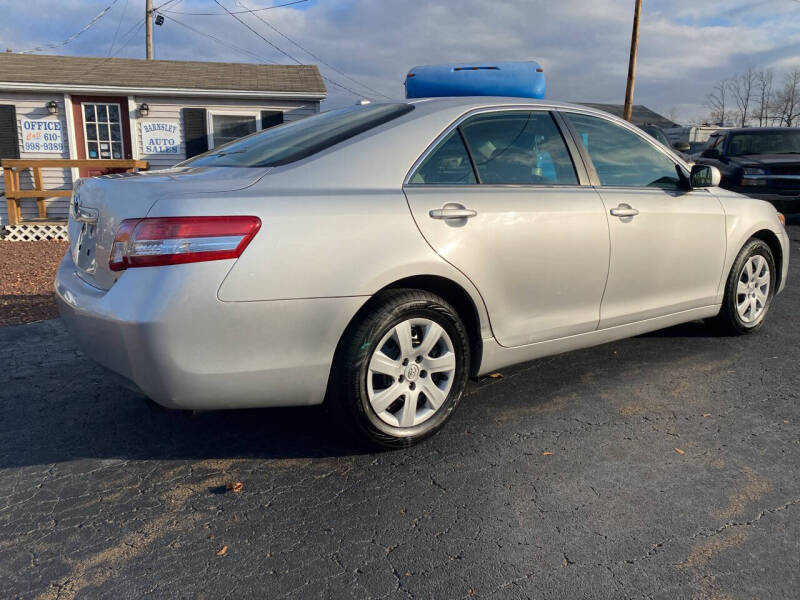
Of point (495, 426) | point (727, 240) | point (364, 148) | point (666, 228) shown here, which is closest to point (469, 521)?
point (495, 426)

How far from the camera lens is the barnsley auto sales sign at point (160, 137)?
14.6 m

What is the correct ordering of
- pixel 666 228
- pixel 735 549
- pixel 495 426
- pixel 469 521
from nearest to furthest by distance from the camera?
pixel 735 549, pixel 469 521, pixel 495 426, pixel 666 228

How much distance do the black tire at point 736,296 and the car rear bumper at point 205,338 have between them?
9.99 feet

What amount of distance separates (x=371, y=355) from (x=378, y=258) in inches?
16.4

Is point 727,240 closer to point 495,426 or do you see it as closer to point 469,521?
point 495,426

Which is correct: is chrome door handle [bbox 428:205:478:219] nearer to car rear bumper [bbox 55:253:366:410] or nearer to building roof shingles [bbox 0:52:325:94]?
car rear bumper [bbox 55:253:366:410]

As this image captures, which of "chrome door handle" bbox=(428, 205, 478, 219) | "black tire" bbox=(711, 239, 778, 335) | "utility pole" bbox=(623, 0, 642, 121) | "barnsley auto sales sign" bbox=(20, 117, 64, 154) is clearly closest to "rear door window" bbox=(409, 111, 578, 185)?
"chrome door handle" bbox=(428, 205, 478, 219)

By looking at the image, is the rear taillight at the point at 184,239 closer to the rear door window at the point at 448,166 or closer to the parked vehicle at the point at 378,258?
the parked vehicle at the point at 378,258

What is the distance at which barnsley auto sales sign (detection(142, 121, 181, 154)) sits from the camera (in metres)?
14.6

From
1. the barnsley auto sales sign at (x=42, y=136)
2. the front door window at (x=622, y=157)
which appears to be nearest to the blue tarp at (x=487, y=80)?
the front door window at (x=622, y=157)

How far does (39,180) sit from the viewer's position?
42.8ft

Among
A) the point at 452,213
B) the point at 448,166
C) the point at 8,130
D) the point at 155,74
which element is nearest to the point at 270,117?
the point at 155,74

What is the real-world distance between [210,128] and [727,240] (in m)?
12.5

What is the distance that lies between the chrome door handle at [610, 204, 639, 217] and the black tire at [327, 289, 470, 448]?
1.23 meters
